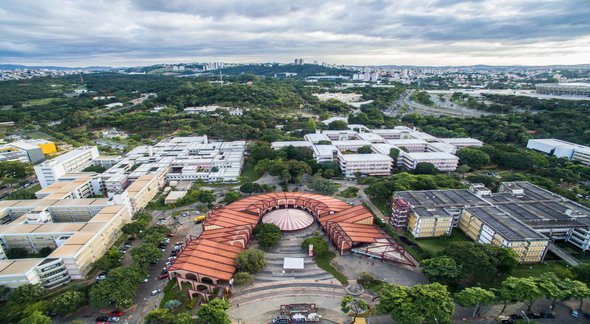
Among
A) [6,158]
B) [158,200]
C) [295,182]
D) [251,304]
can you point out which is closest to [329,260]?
[251,304]

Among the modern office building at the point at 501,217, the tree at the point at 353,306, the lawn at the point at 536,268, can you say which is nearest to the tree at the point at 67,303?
the tree at the point at 353,306

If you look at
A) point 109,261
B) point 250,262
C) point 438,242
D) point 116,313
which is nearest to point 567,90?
point 438,242

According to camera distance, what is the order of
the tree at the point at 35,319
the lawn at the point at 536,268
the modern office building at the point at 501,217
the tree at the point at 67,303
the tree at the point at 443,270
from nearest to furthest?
1. the tree at the point at 35,319
2. the tree at the point at 67,303
3. the tree at the point at 443,270
4. the lawn at the point at 536,268
5. the modern office building at the point at 501,217

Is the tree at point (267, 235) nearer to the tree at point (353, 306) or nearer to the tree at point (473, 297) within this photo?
the tree at point (353, 306)

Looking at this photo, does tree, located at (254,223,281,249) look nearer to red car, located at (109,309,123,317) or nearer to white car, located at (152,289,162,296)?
white car, located at (152,289,162,296)

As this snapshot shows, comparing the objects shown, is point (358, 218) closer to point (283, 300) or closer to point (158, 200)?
point (283, 300)

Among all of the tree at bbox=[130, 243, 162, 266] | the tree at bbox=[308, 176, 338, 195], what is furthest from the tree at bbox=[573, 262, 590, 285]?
the tree at bbox=[130, 243, 162, 266]
